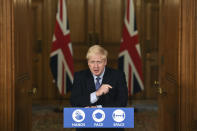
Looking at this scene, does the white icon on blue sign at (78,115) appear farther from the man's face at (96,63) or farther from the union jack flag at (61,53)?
the union jack flag at (61,53)

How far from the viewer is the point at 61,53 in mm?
5285

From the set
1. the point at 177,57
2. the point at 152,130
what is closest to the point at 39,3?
the point at 152,130

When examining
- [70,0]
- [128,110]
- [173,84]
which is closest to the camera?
[128,110]

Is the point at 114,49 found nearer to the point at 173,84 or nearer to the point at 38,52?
the point at 38,52

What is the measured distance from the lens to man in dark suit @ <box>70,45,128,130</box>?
2078 millimetres

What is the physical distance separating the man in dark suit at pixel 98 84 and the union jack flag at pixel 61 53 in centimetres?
301

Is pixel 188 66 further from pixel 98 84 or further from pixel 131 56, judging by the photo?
pixel 131 56

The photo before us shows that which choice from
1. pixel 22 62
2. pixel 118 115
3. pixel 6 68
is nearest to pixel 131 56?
pixel 22 62

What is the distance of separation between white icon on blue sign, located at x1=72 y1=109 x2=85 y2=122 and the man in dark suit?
1.87ft

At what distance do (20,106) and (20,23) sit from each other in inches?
23.4

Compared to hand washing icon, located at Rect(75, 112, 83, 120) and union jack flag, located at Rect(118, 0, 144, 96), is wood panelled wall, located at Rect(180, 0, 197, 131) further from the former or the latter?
union jack flag, located at Rect(118, 0, 144, 96)

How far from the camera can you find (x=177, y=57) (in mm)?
2232

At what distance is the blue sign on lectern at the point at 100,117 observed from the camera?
4.76 ft

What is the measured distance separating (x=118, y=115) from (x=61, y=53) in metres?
3.92
